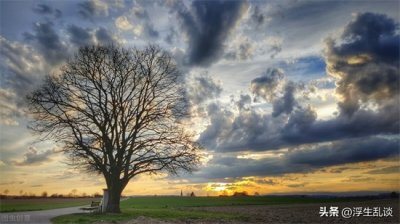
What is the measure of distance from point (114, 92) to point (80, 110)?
156 inches

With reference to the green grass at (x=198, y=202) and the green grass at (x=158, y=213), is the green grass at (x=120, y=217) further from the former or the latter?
the green grass at (x=198, y=202)

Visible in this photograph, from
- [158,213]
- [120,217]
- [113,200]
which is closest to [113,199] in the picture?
[113,200]

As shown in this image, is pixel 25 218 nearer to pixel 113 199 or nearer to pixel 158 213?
pixel 113 199

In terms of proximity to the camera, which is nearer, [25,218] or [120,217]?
[25,218]

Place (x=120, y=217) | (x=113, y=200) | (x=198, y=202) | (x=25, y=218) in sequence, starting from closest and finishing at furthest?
1. (x=25, y=218)
2. (x=120, y=217)
3. (x=113, y=200)
4. (x=198, y=202)

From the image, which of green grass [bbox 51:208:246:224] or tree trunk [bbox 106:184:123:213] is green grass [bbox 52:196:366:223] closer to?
green grass [bbox 51:208:246:224]

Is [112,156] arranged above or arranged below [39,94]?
below

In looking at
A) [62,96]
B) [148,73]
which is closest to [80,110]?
[62,96]

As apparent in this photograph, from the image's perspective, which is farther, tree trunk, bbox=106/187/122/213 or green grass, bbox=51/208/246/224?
tree trunk, bbox=106/187/122/213

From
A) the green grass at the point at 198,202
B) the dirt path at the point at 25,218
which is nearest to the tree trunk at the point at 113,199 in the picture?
the dirt path at the point at 25,218

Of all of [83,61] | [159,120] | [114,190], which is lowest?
[114,190]

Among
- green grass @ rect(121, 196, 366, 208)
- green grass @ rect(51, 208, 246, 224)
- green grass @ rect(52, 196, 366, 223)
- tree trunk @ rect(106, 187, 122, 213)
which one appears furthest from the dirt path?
green grass @ rect(121, 196, 366, 208)

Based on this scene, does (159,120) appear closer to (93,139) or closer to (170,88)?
(170,88)

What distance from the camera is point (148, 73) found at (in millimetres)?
44906
